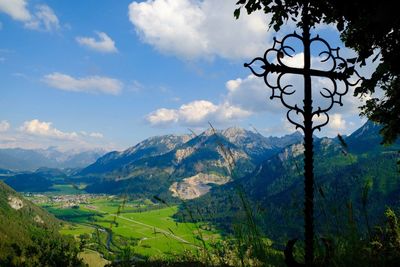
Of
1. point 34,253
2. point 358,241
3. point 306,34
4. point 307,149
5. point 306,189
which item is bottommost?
point 34,253

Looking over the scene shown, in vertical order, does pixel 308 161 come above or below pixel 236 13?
below

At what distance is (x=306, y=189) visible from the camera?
445 cm

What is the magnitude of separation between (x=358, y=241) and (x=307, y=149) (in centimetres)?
153

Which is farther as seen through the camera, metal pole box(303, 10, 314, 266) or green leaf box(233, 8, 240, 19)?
green leaf box(233, 8, 240, 19)

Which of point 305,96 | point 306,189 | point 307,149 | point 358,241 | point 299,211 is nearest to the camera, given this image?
point 358,241

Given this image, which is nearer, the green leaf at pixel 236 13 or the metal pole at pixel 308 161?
the metal pole at pixel 308 161

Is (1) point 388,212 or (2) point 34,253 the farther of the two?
(2) point 34,253

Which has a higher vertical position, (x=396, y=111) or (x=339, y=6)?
(x=339, y=6)

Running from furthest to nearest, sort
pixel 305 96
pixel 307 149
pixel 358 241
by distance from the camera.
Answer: pixel 305 96, pixel 307 149, pixel 358 241

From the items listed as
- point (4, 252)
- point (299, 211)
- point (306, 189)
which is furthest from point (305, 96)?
point (4, 252)

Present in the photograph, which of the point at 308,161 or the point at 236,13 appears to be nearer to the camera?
the point at 308,161

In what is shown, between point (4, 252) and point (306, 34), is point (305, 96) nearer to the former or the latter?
point (306, 34)

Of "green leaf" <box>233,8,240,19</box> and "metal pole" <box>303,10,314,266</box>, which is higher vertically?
"green leaf" <box>233,8,240,19</box>

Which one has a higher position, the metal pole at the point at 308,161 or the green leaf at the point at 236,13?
the green leaf at the point at 236,13
